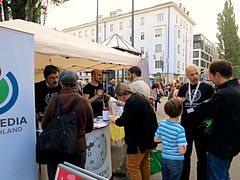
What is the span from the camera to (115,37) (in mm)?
10242

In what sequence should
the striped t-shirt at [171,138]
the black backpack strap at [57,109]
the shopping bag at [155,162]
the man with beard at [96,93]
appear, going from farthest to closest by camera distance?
the man with beard at [96,93]
the shopping bag at [155,162]
the striped t-shirt at [171,138]
the black backpack strap at [57,109]

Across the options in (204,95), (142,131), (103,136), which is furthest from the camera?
(103,136)

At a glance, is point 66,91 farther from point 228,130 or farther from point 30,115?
point 228,130

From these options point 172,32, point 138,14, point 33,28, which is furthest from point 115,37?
point 138,14

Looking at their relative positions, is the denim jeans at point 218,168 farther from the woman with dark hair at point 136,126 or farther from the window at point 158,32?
the window at point 158,32

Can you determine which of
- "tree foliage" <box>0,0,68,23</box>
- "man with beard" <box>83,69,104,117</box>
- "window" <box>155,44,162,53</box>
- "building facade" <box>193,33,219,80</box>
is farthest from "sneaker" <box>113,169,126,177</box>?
"building facade" <box>193,33,219,80</box>

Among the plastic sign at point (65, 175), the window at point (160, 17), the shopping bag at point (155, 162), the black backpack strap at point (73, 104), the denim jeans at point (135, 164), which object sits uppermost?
the window at point (160, 17)

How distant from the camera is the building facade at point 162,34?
47.8m

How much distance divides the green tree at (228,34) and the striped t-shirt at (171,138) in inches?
2104

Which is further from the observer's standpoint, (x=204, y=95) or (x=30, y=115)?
(x=204, y=95)

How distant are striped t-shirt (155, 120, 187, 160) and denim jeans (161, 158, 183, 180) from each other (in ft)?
0.20

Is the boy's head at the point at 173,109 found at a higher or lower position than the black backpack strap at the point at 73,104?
lower

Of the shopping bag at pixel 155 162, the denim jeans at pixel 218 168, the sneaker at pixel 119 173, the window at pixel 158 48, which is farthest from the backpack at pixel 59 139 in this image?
the window at pixel 158 48

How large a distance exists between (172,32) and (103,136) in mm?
46404
